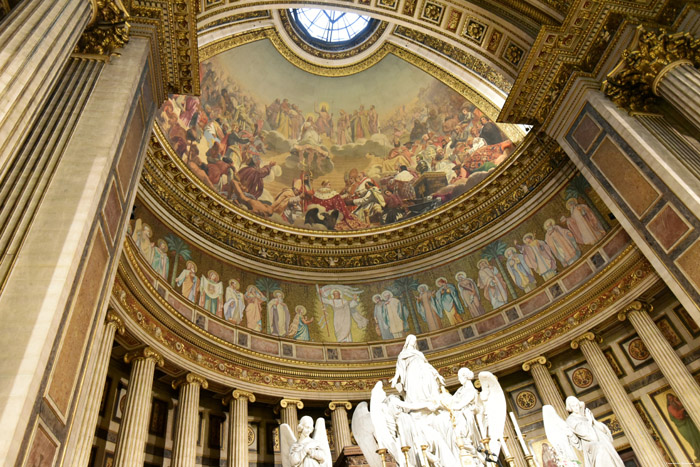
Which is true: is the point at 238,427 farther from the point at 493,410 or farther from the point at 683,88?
the point at 683,88

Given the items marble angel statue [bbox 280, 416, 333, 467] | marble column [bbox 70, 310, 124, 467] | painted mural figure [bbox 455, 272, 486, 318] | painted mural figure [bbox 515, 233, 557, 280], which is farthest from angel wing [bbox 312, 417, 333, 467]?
painted mural figure [bbox 515, 233, 557, 280]

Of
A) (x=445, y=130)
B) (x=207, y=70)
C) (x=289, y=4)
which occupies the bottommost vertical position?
(x=289, y=4)

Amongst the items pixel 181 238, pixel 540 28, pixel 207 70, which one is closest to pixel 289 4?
pixel 207 70

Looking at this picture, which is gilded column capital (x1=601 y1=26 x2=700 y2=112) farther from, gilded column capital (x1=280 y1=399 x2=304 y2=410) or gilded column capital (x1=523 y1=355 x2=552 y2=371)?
gilded column capital (x1=280 y1=399 x2=304 y2=410)

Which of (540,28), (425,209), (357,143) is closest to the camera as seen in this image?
(540,28)

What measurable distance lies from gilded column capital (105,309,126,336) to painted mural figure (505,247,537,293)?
11.1 meters

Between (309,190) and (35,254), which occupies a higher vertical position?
(309,190)

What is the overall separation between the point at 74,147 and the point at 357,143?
14481mm

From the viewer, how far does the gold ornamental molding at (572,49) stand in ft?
30.7

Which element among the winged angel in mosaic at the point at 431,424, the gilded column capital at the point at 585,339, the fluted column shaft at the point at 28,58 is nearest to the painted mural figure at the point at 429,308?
the gilded column capital at the point at 585,339

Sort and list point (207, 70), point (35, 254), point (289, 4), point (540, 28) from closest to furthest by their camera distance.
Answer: point (35, 254)
point (540, 28)
point (289, 4)
point (207, 70)

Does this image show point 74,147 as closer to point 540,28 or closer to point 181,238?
point 181,238

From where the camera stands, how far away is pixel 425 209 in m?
17.8

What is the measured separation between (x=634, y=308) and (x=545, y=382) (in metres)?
2.95
